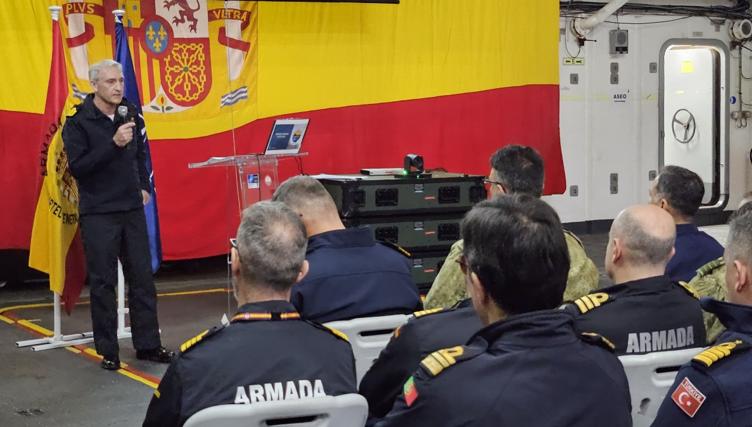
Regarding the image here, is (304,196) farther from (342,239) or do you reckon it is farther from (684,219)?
(684,219)

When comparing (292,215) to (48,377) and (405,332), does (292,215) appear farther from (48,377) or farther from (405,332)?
(48,377)

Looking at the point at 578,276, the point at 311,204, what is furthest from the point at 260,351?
the point at 578,276

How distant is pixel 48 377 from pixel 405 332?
3457 millimetres

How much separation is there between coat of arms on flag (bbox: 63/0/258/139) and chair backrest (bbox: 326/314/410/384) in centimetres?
525

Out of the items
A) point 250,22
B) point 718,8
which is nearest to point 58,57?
point 250,22

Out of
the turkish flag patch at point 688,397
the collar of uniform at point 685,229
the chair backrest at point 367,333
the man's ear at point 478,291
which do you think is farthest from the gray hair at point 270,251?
the collar of uniform at point 685,229

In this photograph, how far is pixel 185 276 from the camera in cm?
852

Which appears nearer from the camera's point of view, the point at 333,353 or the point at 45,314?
the point at 333,353

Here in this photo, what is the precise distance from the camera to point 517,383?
1.60 metres

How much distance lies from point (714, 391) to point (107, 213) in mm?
3922

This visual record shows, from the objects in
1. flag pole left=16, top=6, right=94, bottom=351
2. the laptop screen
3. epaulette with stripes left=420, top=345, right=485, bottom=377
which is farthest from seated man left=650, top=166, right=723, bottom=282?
flag pole left=16, top=6, right=94, bottom=351

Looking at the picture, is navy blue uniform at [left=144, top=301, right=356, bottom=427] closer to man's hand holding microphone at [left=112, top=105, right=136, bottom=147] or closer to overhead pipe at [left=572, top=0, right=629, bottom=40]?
man's hand holding microphone at [left=112, top=105, right=136, bottom=147]

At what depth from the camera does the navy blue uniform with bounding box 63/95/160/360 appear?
506cm

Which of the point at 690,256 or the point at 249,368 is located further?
the point at 690,256
